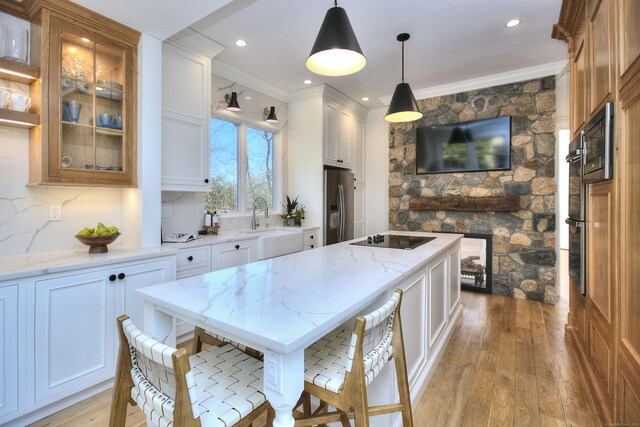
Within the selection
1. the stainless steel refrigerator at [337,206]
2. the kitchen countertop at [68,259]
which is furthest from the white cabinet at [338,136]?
the kitchen countertop at [68,259]

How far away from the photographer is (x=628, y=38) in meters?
1.32

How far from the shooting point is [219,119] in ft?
12.1

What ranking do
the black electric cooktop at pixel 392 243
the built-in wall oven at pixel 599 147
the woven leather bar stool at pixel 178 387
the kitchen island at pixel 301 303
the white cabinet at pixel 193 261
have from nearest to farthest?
the woven leather bar stool at pixel 178 387, the kitchen island at pixel 301 303, the built-in wall oven at pixel 599 147, the black electric cooktop at pixel 392 243, the white cabinet at pixel 193 261

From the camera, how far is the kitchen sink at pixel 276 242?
3.33m

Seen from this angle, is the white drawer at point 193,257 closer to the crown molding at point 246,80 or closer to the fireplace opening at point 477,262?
the crown molding at point 246,80

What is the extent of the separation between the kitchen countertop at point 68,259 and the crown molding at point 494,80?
3930mm

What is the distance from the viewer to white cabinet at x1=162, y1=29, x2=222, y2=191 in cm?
276

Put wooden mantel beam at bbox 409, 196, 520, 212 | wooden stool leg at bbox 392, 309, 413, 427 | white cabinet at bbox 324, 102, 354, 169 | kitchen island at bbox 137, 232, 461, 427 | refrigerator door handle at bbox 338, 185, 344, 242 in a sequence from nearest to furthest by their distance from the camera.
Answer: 1. kitchen island at bbox 137, 232, 461, 427
2. wooden stool leg at bbox 392, 309, 413, 427
3. wooden mantel beam at bbox 409, 196, 520, 212
4. white cabinet at bbox 324, 102, 354, 169
5. refrigerator door handle at bbox 338, 185, 344, 242

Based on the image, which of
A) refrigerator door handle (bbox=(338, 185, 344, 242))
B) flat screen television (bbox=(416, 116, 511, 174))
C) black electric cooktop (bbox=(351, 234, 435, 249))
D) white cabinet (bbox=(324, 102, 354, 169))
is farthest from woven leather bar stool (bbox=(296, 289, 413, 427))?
flat screen television (bbox=(416, 116, 511, 174))

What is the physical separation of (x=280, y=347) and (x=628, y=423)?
63.3 inches

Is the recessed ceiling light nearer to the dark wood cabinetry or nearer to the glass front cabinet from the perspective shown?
the dark wood cabinetry

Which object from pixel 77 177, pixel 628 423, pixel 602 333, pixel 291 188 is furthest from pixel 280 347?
pixel 291 188

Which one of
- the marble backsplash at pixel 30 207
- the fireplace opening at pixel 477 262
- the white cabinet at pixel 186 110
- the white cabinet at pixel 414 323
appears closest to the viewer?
the white cabinet at pixel 414 323

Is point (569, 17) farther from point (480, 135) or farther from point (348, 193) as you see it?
point (348, 193)
